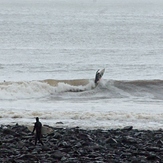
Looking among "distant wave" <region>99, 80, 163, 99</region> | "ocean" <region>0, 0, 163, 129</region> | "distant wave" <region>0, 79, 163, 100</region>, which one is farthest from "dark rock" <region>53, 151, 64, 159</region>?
"distant wave" <region>99, 80, 163, 99</region>

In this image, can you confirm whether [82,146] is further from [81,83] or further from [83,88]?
[81,83]

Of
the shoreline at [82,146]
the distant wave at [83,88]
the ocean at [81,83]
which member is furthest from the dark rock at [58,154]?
the distant wave at [83,88]

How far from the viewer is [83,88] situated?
33.5 m

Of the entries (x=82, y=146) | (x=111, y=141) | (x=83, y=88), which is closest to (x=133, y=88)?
(x=83, y=88)

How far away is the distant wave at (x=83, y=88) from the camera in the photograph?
3047 centimetres

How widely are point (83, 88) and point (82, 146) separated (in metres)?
17.1

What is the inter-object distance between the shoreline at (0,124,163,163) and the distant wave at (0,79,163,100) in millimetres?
10853

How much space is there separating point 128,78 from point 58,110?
514 inches

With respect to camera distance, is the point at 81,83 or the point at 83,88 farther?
the point at 81,83

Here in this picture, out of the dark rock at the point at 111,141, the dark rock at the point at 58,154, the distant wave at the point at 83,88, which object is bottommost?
the dark rock at the point at 58,154

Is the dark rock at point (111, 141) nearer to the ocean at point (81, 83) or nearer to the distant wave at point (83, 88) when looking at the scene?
the ocean at point (81, 83)

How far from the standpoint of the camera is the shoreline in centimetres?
1520

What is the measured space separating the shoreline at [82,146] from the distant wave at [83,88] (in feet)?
35.6

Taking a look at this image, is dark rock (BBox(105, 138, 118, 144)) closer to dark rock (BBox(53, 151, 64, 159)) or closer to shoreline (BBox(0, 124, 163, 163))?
shoreline (BBox(0, 124, 163, 163))
